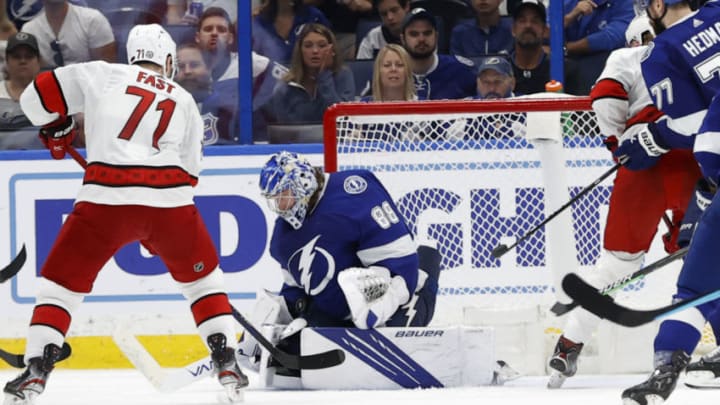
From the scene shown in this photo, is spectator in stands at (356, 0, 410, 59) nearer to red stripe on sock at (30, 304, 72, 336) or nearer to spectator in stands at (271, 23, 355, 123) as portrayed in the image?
spectator in stands at (271, 23, 355, 123)

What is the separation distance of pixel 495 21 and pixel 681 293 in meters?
2.73

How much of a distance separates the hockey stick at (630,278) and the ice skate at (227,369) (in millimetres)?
964

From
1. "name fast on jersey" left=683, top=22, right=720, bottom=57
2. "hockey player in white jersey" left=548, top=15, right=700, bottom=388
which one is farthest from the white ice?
"name fast on jersey" left=683, top=22, right=720, bottom=57

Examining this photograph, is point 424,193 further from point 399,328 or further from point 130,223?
point 130,223

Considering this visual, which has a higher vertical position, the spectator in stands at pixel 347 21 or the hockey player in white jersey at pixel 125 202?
the spectator in stands at pixel 347 21

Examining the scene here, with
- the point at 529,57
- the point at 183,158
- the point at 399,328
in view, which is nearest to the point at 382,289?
the point at 399,328

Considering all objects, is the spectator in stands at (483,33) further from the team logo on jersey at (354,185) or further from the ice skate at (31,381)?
the ice skate at (31,381)

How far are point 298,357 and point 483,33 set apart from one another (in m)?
1.99

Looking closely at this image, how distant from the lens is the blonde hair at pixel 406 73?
5789 mm

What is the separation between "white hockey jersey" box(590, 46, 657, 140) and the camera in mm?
4430

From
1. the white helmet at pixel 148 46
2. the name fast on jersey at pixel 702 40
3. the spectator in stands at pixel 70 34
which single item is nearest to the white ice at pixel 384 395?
the name fast on jersey at pixel 702 40

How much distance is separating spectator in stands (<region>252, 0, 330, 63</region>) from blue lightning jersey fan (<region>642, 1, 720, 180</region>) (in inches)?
90.6

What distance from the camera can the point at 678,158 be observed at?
4367 millimetres

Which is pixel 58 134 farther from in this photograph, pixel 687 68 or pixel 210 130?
pixel 687 68
